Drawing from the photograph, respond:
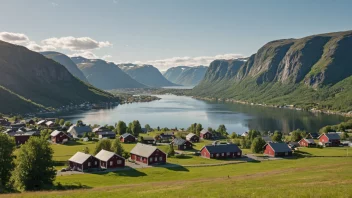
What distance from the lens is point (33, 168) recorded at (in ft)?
155

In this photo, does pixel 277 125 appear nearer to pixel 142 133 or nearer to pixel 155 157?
pixel 142 133

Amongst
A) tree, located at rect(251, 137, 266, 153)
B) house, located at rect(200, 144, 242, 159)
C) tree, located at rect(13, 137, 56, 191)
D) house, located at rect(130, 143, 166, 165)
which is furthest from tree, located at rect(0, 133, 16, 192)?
tree, located at rect(251, 137, 266, 153)

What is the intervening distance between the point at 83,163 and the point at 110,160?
18.8 feet

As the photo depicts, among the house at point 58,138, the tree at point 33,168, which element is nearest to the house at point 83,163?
the tree at point 33,168

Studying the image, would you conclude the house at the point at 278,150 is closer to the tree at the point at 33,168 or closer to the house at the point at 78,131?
the tree at the point at 33,168

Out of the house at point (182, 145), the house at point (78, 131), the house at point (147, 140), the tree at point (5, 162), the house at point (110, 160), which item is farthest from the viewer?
the house at point (78, 131)

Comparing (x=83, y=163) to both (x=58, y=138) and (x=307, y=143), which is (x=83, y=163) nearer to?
(x=58, y=138)

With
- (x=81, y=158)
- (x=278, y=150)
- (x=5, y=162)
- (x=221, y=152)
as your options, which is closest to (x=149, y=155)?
(x=81, y=158)

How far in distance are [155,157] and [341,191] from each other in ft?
178

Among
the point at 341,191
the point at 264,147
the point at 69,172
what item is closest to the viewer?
the point at 341,191

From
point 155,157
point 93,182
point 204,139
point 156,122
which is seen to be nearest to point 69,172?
point 93,182

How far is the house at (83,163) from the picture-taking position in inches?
2721

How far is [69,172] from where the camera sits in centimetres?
6750

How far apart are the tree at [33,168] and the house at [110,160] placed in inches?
841
